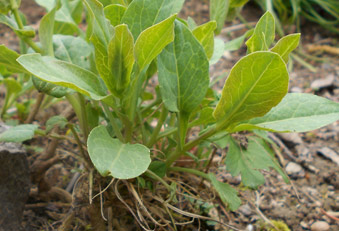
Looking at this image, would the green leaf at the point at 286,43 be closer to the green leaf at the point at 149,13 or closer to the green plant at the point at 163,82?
the green plant at the point at 163,82

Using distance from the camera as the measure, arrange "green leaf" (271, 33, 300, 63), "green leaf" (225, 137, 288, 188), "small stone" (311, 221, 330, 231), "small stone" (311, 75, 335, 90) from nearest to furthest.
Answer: "green leaf" (271, 33, 300, 63) → "green leaf" (225, 137, 288, 188) → "small stone" (311, 221, 330, 231) → "small stone" (311, 75, 335, 90)

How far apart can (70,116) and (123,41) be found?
60cm

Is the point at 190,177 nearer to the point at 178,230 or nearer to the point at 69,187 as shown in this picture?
the point at 178,230

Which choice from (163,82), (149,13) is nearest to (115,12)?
(149,13)

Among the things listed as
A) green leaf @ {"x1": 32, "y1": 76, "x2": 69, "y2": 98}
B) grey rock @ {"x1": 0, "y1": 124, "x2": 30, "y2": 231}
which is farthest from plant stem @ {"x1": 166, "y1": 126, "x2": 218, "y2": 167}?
grey rock @ {"x1": 0, "y1": 124, "x2": 30, "y2": 231}

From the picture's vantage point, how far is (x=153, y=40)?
0.84 m

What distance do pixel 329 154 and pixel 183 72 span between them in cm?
102

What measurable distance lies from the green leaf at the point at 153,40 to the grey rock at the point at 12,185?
54cm

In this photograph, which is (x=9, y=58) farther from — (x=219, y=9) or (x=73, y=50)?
(x=219, y=9)

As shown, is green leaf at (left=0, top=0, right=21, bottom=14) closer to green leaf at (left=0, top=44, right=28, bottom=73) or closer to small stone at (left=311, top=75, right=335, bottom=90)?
green leaf at (left=0, top=44, right=28, bottom=73)

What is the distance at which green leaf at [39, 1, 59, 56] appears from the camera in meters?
1.04

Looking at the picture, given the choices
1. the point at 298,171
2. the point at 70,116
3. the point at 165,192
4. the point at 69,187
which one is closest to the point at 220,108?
the point at 165,192

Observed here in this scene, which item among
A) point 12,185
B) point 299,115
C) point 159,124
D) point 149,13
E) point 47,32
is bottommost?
point 12,185

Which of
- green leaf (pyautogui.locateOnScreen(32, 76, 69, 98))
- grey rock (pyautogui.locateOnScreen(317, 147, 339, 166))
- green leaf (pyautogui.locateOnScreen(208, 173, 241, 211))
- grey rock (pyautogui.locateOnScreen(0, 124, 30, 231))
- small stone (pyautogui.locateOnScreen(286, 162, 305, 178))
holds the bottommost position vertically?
small stone (pyautogui.locateOnScreen(286, 162, 305, 178))
